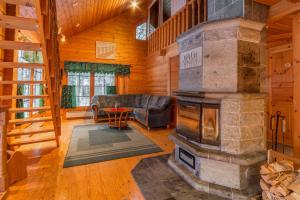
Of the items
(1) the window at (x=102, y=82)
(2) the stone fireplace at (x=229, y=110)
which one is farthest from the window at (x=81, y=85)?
(2) the stone fireplace at (x=229, y=110)

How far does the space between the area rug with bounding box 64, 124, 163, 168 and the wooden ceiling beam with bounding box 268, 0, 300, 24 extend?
8.88 ft

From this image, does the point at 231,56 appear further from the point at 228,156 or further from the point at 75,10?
the point at 75,10

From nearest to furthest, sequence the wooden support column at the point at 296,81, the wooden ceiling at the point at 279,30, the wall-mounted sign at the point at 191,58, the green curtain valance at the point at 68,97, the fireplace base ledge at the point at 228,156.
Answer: the fireplace base ledge at the point at 228,156
the wooden support column at the point at 296,81
the wall-mounted sign at the point at 191,58
the wooden ceiling at the point at 279,30
the green curtain valance at the point at 68,97

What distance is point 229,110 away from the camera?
76.0 inches

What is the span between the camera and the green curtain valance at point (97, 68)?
623cm

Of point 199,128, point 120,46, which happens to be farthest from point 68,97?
point 199,128

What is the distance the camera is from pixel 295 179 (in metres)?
1.48

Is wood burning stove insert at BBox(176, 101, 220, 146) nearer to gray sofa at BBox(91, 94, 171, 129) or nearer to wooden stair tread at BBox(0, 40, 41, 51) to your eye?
wooden stair tread at BBox(0, 40, 41, 51)

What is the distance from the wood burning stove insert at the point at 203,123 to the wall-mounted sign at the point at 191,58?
0.55 metres

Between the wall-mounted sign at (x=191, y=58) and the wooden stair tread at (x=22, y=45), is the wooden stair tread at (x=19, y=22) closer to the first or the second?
the wooden stair tread at (x=22, y=45)

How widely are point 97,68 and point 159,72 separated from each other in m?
2.47

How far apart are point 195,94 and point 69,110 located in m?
5.52

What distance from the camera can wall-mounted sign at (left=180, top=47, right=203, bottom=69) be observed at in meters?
2.22

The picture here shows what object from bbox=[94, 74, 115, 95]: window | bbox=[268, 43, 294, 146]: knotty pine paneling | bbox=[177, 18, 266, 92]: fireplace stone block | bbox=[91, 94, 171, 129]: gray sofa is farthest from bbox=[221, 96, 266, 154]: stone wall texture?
bbox=[94, 74, 115, 95]: window
